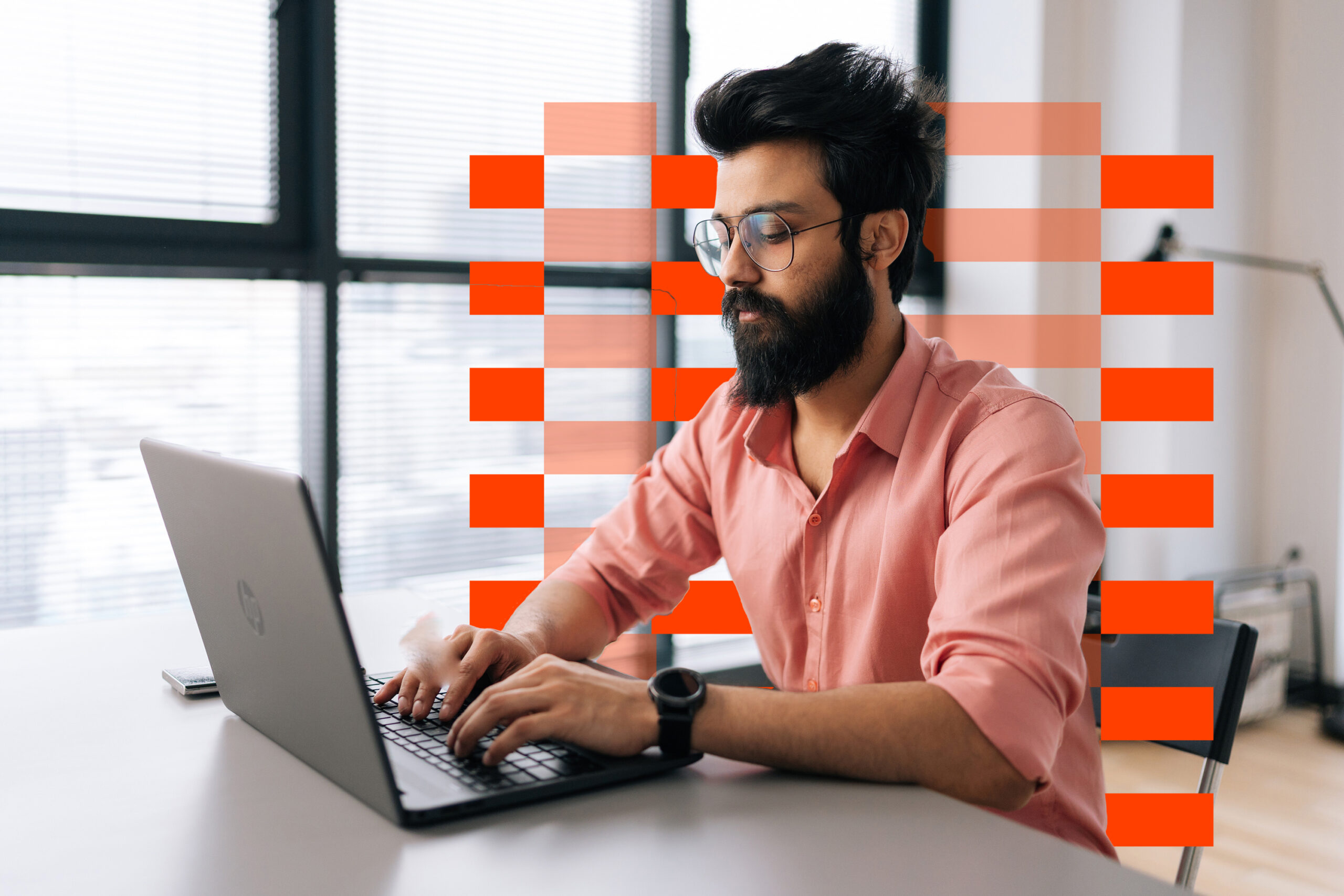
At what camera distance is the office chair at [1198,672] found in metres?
1.18

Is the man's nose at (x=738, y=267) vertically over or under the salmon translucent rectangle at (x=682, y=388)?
over

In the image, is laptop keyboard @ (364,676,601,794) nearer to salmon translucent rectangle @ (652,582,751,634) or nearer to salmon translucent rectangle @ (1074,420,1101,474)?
salmon translucent rectangle @ (652,582,751,634)

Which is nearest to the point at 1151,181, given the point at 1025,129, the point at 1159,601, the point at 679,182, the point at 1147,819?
the point at 1025,129

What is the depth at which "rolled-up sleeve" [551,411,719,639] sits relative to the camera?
4.75 feet

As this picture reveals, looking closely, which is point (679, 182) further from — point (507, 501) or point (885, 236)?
point (885, 236)

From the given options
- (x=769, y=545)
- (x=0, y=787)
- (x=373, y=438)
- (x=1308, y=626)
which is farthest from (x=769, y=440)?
(x=1308, y=626)

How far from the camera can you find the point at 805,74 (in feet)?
4.57

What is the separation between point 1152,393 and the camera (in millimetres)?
3326

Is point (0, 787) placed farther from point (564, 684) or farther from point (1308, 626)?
point (1308, 626)

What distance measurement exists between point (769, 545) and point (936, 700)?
19.0 inches

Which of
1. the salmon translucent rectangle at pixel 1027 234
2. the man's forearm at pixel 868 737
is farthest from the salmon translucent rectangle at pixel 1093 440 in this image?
the man's forearm at pixel 868 737

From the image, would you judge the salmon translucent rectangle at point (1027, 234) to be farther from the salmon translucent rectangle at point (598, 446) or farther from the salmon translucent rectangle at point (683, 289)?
the salmon translucent rectangle at point (598, 446)

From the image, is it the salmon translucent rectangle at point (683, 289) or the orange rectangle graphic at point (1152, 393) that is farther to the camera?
the orange rectangle graphic at point (1152, 393)

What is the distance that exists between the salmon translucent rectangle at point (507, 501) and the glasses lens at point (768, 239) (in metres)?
1.44
